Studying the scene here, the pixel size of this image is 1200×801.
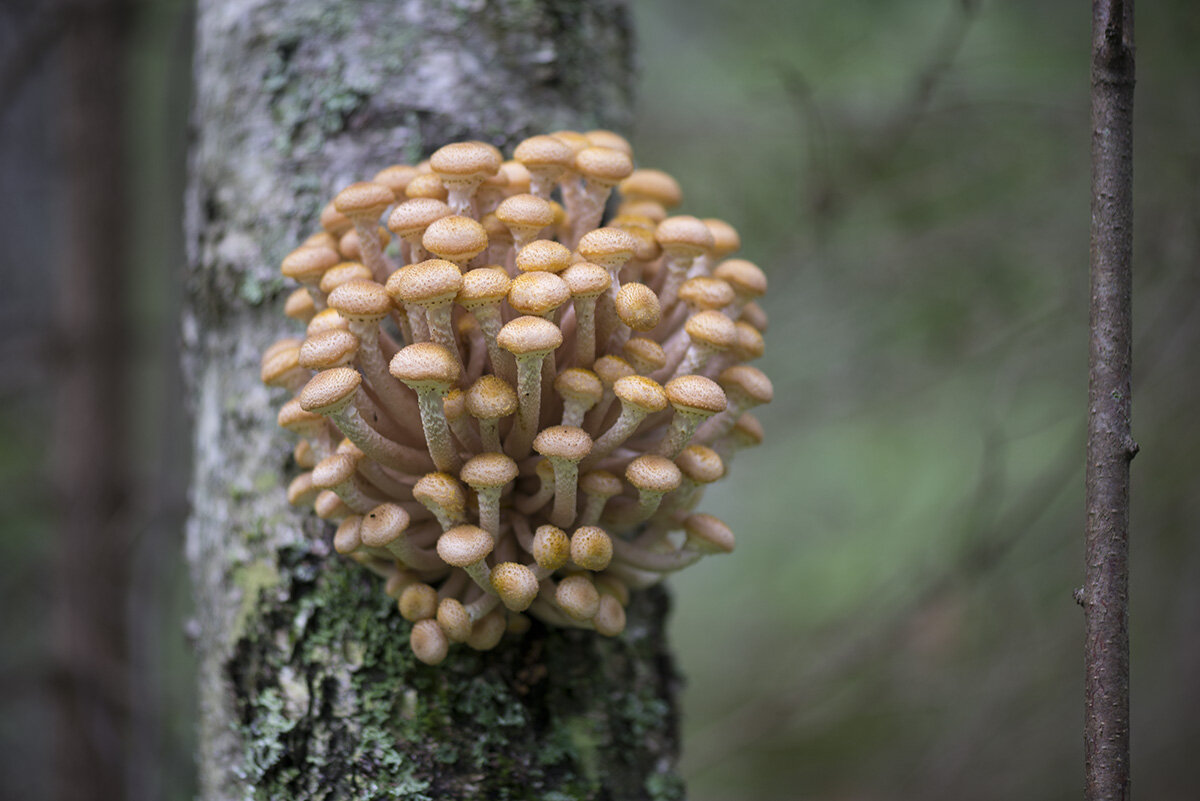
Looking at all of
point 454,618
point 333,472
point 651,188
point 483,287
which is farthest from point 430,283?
point 651,188

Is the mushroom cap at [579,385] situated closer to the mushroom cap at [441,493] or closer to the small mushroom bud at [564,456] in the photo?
the small mushroom bud at [564,456]

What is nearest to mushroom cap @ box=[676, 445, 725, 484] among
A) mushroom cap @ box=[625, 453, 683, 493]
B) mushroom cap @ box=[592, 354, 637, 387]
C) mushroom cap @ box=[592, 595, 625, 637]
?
mushroom cap @ box=[625, 453, 683, 493]

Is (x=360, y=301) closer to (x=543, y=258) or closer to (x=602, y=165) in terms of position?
(x=543, y=258)

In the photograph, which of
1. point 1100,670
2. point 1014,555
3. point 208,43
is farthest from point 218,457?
point 1014,555

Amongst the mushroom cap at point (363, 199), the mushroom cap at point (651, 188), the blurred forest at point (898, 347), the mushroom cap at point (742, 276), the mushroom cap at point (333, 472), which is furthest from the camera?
the blurred forest at point (898, 347)

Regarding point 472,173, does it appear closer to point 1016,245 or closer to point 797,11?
point 1016,245

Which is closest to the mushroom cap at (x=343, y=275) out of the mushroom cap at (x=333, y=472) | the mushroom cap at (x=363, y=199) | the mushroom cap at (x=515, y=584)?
the mushroom cap at (x=363, y=199)
